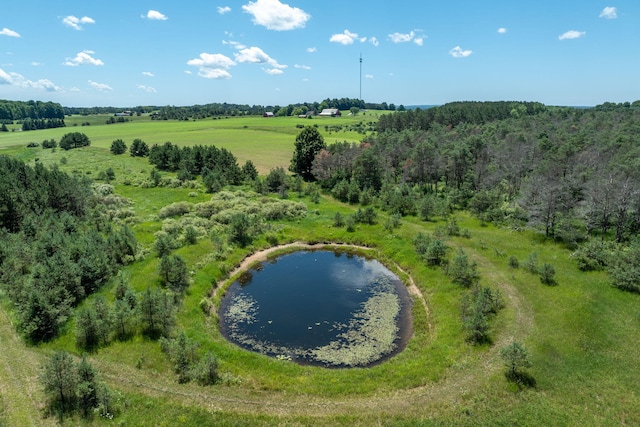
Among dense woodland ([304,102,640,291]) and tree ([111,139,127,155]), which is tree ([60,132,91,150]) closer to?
tree ([111,139,127,155])

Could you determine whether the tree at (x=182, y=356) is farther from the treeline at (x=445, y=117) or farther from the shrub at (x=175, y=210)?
the treeline at (x=445, y=117)

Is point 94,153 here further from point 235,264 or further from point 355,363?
point 355,363

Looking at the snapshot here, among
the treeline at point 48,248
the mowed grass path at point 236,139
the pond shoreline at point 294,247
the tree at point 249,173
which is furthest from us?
the mowed grass path at point 236,139

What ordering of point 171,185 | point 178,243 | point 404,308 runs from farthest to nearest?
point 171,185 → point 178,243 → point 404,308

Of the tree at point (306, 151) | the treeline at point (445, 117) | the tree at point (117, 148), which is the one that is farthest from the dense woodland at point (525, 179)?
the tree at point (117, 148)

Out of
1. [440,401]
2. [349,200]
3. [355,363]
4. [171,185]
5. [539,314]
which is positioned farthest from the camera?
[171,185]

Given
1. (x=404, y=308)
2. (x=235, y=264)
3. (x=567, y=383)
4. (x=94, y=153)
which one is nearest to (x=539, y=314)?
(x=567, y=383)
